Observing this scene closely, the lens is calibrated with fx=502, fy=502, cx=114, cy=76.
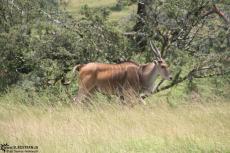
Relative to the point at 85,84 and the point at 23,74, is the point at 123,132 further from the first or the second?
the point at 23,74

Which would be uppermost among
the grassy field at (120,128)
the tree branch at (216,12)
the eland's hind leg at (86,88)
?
the tree branch at (216,12)

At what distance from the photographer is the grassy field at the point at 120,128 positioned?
5191 mm

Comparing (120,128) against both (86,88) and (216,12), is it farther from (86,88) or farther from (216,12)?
(216,12)

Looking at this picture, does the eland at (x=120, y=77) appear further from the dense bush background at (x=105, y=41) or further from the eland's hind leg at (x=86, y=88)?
the dense bush background at (x=105, y=41)

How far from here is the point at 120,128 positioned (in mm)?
5863

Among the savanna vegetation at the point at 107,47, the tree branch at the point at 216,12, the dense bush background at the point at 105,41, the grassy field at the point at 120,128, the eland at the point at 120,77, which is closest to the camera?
the grassy field at the point at 120,128

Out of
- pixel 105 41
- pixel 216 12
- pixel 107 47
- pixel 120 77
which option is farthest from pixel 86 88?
pixel 216 12

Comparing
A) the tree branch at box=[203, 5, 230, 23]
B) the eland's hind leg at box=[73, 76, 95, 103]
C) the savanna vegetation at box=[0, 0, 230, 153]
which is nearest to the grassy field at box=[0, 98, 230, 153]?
the savanna vegetation at box=[0, 0, 230, 153]

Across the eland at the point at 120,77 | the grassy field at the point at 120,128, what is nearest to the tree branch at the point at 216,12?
the eland at the point at 120,77

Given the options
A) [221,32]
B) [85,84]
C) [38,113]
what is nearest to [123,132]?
[38,113]

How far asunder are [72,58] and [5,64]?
126cm

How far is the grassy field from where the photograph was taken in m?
5.19

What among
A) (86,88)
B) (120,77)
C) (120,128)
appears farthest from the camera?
(120,77)

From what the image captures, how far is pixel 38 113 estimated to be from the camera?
7020 mm
